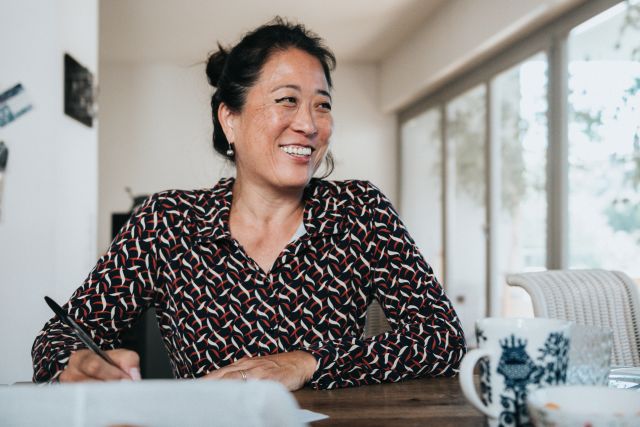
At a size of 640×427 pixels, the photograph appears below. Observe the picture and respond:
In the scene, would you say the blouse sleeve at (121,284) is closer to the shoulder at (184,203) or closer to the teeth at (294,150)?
the shoulder at (184,203)

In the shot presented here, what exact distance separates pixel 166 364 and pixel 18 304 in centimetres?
94

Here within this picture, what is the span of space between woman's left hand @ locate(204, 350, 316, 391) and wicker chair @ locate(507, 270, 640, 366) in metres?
0.73

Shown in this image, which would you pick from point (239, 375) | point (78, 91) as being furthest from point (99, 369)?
point (78, 91)

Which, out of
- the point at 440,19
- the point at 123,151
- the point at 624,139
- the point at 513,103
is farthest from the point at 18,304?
the point at 123,151

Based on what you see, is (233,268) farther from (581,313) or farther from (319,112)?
(581,313)

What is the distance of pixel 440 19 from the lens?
18.6 ft

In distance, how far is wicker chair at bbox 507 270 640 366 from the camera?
155cm

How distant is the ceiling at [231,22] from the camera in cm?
550

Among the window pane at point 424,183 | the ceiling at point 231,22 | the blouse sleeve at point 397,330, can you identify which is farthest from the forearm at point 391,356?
the window pane at point 424,183

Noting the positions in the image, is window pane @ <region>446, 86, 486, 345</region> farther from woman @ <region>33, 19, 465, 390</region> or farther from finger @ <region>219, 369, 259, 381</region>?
finger @ <region>219, 369, 259, 381</region>

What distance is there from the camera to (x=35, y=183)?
262cm

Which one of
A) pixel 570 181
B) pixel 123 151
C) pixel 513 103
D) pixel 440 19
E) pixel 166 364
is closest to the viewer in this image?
pixel 166 364

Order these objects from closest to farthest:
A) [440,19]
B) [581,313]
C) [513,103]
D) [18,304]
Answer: [581,313], [18,304], [513,103], [440,19]

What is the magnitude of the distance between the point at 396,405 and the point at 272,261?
20.4 inches
